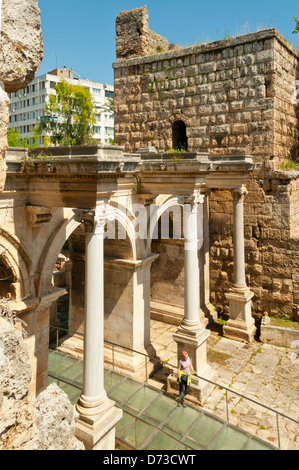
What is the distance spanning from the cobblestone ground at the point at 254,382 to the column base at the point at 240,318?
26 centimetres

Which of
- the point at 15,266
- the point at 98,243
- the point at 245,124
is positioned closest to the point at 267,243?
the point at 245,124

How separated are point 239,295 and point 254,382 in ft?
10.7

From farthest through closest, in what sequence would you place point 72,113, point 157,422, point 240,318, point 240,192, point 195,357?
point 72,113
point 240,318
point 240,192
point 195,357
point 157,422

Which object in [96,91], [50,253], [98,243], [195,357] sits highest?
[96,91]

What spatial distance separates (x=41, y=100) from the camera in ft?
151

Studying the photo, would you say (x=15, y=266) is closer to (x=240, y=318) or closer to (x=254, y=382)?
(x=254, y=382)

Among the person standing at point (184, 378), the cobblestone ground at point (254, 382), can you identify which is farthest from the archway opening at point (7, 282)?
the cobblestone ground at point (254, 382)

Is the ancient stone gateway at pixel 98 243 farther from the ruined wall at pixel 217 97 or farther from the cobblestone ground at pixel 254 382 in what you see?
the ruined wall at pixel 217 97

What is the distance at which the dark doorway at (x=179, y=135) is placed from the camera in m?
14.0

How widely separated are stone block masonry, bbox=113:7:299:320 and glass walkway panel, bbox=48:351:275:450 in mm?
5979

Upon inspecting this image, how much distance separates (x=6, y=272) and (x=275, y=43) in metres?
11.0

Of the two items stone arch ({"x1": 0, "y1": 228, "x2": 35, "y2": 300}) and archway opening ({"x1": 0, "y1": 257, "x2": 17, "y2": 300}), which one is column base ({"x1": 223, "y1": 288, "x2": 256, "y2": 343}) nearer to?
stone arch ({"x1": 0, "y1": 228, "x2": 35, "y2": 300})

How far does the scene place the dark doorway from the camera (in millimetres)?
13969

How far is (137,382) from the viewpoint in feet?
27.6
